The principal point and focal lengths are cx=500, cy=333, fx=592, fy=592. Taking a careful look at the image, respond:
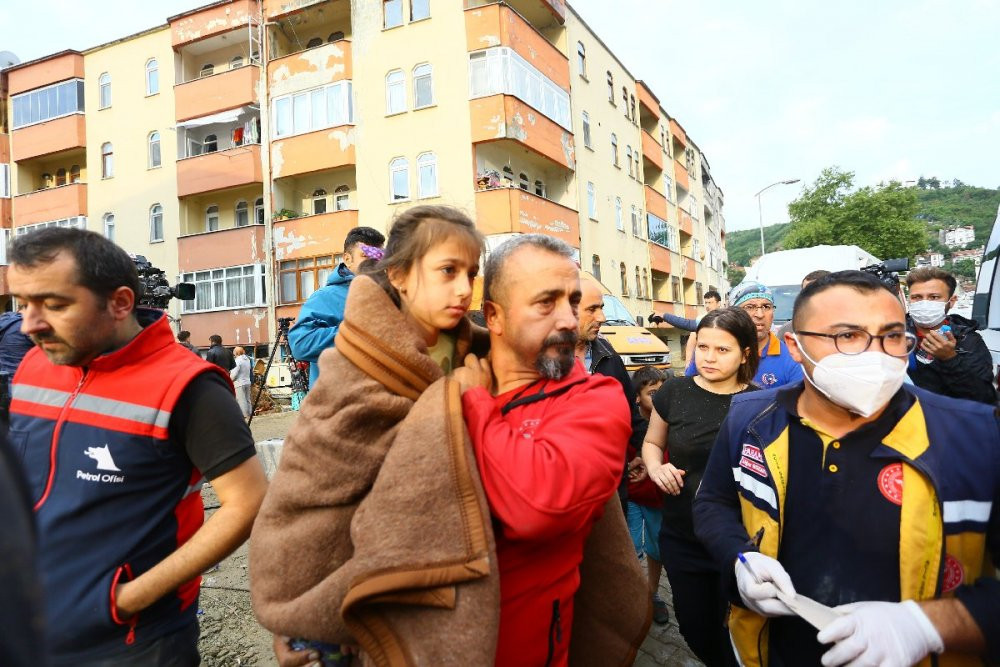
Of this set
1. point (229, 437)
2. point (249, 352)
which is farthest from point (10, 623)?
point (249, 352)

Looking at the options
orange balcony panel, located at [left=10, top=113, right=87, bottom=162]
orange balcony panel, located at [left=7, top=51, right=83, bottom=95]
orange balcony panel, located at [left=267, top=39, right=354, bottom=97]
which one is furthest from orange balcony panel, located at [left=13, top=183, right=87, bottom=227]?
orange balcony panel, located at [left=267, top=39, right=354, bottom=97]

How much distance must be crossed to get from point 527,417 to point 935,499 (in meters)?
1.15

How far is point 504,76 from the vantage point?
18422mm

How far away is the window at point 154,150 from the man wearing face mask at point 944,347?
26.0 meters

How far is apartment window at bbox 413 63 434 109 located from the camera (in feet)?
63.9

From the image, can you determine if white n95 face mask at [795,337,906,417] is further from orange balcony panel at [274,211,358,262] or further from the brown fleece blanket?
orange balcony panel at [274,211,358,262]

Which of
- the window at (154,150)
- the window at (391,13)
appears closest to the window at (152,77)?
the window at (154,150)

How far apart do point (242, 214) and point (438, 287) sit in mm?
24151

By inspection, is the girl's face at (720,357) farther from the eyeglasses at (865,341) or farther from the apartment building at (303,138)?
the apartment building at (303,138)

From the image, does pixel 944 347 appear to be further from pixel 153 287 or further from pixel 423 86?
pixel 423 86

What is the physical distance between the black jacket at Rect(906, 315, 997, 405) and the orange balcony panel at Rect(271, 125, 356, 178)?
1908cm

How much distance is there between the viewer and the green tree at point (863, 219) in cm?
4103

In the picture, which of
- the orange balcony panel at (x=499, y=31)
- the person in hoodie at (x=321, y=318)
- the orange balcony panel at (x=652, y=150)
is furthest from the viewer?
the orange balcony panel at (x=652, y=150)

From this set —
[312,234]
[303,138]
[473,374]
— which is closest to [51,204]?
[303,138]
